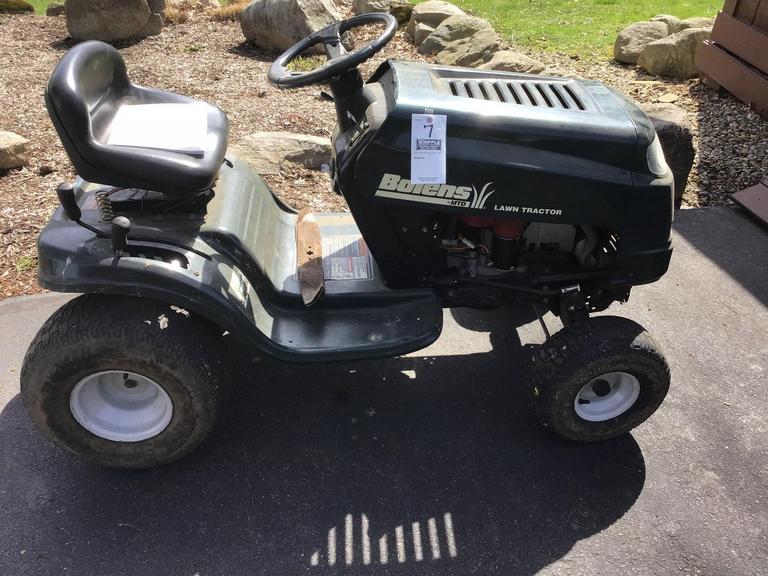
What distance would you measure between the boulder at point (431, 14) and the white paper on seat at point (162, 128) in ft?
22.6

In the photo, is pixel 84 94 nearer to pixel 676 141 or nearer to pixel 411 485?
pixel 411 485

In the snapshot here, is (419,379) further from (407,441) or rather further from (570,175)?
(570,175)

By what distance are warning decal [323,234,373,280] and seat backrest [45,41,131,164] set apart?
3.44 feet

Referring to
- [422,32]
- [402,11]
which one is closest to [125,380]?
[422,32]

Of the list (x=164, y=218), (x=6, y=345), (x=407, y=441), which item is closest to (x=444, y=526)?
(x=407, y=441)

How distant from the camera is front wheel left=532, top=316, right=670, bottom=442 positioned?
2449mm

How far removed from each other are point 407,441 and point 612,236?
121 centimetres

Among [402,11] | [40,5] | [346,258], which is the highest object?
[346,258]

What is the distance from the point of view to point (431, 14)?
344 inches

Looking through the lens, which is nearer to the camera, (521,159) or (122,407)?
(521,159)

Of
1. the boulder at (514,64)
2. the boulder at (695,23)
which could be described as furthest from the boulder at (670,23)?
the boulder at (514,64)

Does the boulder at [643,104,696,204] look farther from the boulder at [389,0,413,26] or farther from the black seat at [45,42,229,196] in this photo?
the boulder at [389,0,413,26]

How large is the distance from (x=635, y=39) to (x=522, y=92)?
614cm

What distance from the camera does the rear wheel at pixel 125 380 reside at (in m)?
2.19
